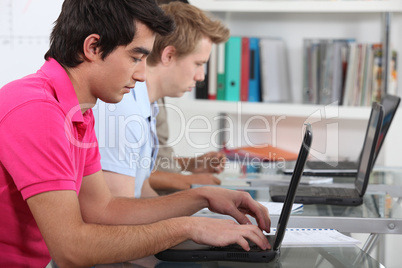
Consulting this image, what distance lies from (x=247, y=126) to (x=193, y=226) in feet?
7.35

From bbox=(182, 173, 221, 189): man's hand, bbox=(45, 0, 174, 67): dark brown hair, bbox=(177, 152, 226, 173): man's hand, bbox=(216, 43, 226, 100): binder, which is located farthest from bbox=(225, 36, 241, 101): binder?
bbox=(45, 0, 174, 67): dark brown hair

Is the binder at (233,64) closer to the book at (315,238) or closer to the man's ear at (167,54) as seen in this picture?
the man's ear at (167,54)

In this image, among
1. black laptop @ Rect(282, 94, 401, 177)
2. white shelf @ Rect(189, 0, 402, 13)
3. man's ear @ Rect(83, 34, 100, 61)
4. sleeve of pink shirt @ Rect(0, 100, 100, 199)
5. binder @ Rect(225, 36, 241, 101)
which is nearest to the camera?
sleeve of pink shirt @ Rect(0, 100, 100, 199)

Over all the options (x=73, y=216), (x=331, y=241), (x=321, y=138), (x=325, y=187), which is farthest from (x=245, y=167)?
(x=73, y=216)

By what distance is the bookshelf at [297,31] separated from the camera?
296cm

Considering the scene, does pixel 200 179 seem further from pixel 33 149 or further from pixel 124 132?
pixel 33 149

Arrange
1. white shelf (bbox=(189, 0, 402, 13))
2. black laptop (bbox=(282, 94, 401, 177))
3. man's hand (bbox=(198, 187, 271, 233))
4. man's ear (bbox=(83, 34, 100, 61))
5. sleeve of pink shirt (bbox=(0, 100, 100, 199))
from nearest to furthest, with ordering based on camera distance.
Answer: sleeve of pink shirt (bbox=(0, 100, 100, 199)), man's ear (bbox=(83, 34, 100, 61)), man's hand (bbox=(198, 187, 271, 233)), black laptop (bbox=(282, 94, 401, 177)), white shelf (bbox=(189, 0, 402, 13))

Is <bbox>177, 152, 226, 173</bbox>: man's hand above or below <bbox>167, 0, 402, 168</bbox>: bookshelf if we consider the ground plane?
below

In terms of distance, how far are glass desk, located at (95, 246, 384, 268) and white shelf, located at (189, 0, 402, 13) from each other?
74.3 inches

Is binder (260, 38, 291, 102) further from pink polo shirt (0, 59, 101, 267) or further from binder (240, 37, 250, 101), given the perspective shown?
pink polo shirt (0, 59, 101, 267)

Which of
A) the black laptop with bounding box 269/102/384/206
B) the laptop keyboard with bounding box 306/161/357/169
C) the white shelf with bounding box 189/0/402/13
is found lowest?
the laptop keyboard with bounding box 306/161/357/169

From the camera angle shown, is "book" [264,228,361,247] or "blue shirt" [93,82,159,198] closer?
"book" [264,228,361,247]

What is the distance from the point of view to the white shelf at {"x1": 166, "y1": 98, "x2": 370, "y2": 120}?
9.66 ft

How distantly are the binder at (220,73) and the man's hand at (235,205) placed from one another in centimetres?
169
